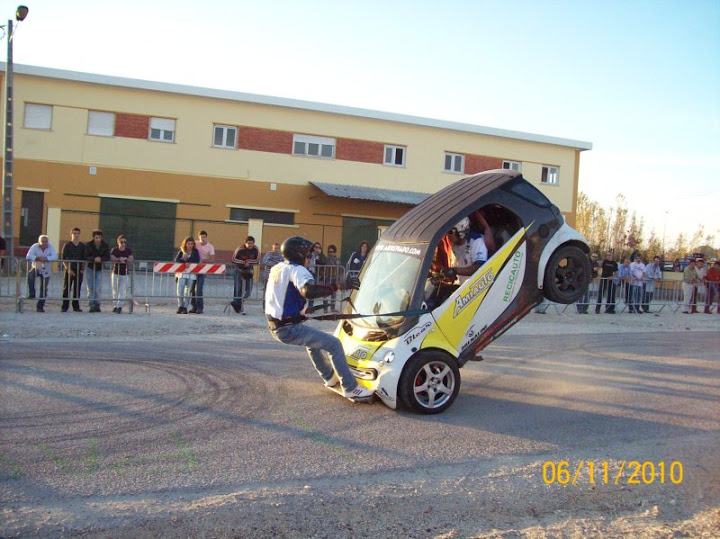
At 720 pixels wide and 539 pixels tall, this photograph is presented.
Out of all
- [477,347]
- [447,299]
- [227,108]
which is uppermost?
[227,108]

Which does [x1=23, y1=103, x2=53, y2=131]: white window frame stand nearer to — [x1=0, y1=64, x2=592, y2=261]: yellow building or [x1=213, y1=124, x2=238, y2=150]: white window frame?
[x1=0, y1=64, x2=592, y2=261]: yellow building

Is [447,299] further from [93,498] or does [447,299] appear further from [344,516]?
[93,498]

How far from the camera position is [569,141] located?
1361 inches

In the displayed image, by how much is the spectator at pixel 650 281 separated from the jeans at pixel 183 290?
1291cm

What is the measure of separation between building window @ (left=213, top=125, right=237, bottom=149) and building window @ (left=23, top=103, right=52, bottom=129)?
6.60 m

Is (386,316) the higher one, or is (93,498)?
(386,316)

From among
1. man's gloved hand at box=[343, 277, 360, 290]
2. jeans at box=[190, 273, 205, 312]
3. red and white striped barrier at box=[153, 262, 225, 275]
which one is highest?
man's gloved hand at box=[343, 277, 360, 290]

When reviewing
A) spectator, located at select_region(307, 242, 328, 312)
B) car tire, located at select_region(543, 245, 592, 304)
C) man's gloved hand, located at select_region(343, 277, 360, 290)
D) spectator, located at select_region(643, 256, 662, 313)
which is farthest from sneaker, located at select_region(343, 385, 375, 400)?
spectator, located at select_region(643, 256, 662, 313)

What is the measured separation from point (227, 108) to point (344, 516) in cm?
2646

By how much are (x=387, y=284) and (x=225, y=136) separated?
918 inches

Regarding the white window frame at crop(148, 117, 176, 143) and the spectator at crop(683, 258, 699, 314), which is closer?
the spectator at crop(683, 258, 699, 314)

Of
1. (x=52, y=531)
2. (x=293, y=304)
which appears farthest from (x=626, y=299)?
(x=52, y=531)

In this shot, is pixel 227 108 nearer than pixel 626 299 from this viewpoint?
No

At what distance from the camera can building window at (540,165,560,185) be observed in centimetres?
3475
